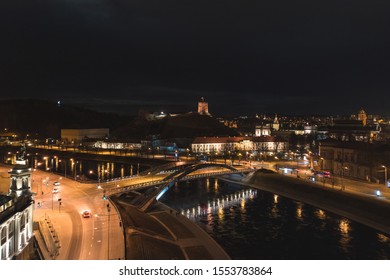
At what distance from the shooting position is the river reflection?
1530 centimetres

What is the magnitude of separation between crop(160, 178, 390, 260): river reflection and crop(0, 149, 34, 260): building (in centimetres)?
771

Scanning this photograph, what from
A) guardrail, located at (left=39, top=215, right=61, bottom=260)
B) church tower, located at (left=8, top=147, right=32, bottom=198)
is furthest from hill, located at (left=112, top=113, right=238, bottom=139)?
guardrail, located at (left=39, top=215, right=61, bottom=260)

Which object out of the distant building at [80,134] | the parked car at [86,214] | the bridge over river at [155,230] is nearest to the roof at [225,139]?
the distant building at [80,134]

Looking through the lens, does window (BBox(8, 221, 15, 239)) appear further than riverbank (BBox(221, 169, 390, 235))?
No

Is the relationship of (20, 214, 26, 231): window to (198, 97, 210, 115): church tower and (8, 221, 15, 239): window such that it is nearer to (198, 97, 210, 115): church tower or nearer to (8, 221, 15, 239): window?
(8, 221, 15, 239): window

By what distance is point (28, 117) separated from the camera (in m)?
123

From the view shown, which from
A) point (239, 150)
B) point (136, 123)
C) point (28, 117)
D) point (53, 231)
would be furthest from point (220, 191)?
point (28, 117)

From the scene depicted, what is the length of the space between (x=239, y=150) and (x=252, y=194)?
29.8 meters

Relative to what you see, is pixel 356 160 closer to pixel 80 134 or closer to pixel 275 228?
pixel 275 228

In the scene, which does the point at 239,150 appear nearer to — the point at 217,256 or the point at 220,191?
the point at 220,191

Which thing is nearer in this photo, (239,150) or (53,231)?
(53,231)

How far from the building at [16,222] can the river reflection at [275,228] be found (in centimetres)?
771

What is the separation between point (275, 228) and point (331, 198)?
239 inches

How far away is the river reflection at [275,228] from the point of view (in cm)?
1530
